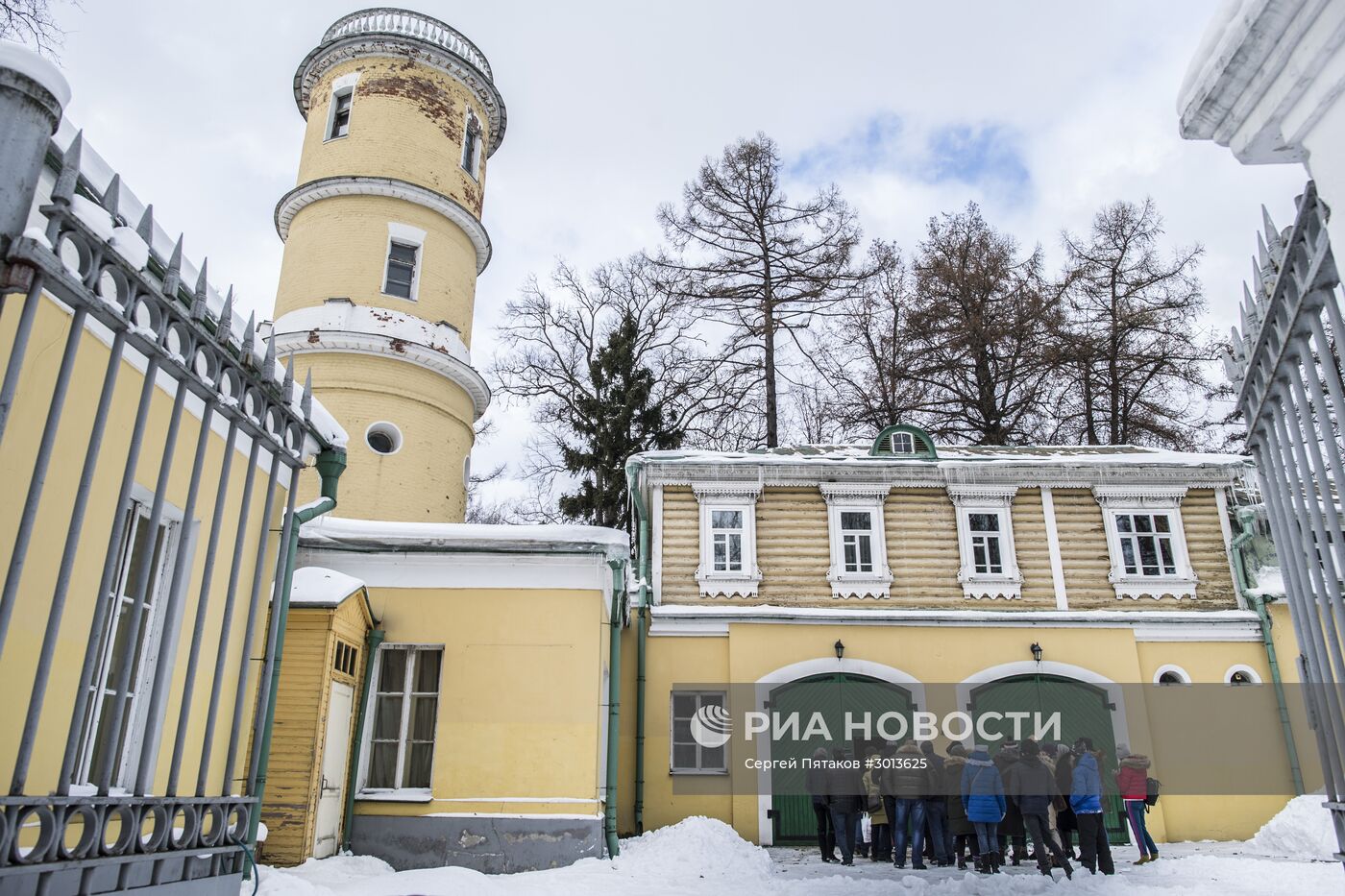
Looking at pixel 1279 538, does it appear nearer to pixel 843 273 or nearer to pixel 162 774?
pixel 162 774

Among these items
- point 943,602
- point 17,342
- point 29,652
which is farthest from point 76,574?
point 943,602

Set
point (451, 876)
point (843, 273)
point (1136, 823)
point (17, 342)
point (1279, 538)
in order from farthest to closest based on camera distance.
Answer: point (843, 273) < point (1136, 823) < point (451, 876) < point (1279, 538) < point (17, 342)

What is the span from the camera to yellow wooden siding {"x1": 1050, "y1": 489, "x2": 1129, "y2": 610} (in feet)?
55.0

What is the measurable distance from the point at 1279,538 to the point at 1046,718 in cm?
1325

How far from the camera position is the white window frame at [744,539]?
54.3 ft

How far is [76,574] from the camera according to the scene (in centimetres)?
468

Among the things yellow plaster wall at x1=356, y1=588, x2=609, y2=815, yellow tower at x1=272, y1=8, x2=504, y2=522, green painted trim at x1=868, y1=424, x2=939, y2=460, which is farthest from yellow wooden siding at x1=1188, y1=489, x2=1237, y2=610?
yellow tower at x1=272, y1=8, x2=504, y2=522

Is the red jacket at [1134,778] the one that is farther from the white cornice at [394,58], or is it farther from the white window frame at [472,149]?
the white cornice at [394,58]

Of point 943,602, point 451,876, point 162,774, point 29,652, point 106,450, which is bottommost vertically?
point 451,876

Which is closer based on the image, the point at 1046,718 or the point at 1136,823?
the point at 1136,823

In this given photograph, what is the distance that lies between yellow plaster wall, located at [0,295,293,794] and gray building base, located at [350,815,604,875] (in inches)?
181

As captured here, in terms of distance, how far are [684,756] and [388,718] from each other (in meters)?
6.27

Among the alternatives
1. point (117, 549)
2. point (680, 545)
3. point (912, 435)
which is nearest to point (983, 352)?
point (912, 435)

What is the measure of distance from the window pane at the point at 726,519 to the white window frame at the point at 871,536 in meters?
1.59
